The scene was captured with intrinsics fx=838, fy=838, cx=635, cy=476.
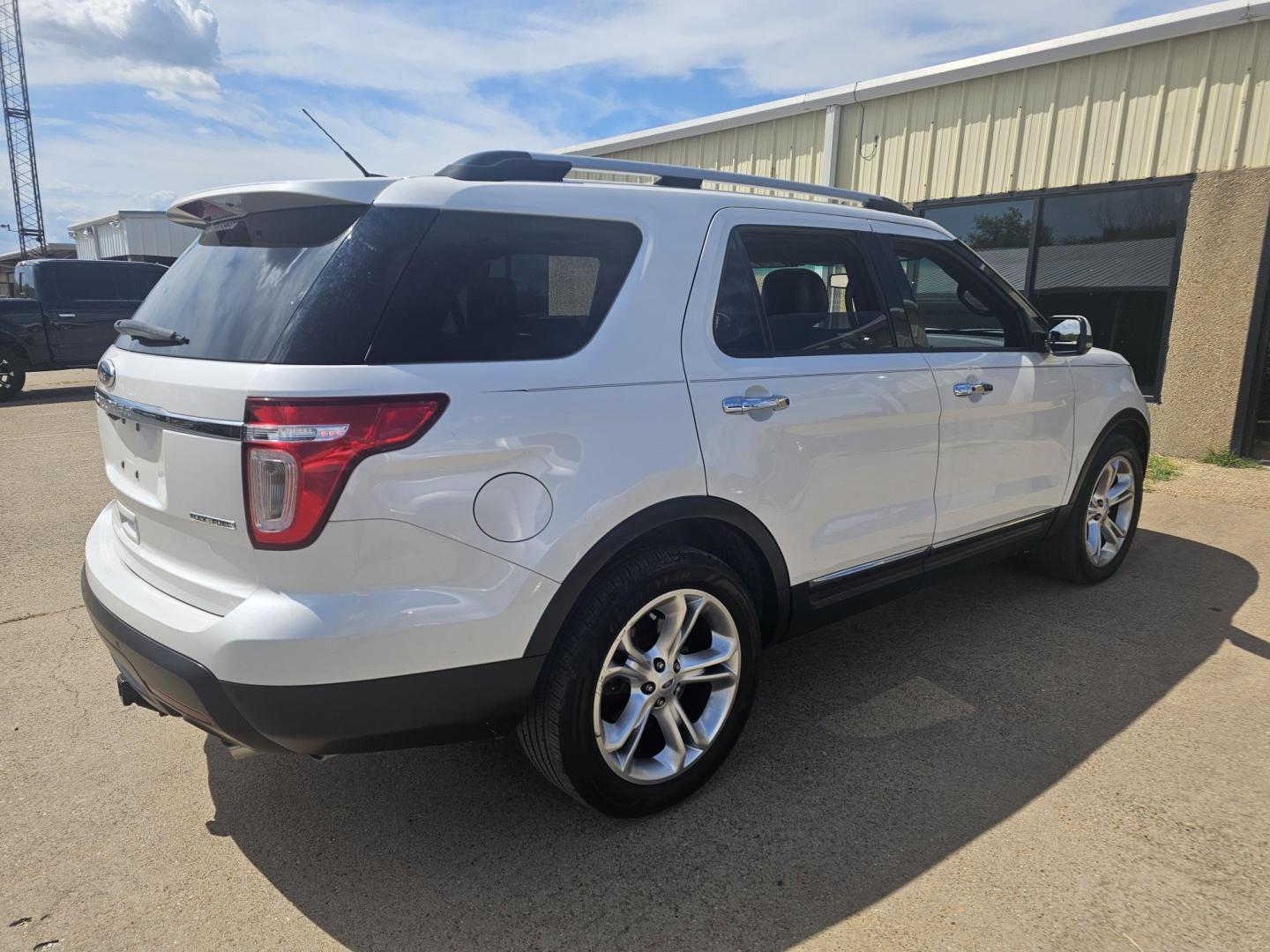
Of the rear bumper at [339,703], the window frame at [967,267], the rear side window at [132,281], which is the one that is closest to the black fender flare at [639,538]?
the rear bumper at [339,703]

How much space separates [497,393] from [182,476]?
803 millimetres

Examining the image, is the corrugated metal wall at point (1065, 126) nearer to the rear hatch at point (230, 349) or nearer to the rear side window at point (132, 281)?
the rear hatch at point (230, 349)

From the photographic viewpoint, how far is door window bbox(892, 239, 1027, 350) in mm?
3393

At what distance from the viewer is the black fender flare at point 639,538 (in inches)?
85.5

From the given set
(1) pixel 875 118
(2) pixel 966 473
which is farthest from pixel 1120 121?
(2) pixel 966 473

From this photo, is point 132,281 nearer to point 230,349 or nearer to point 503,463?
point 230,349

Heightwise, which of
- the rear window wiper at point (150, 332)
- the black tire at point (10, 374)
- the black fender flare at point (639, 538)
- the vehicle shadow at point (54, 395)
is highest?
the rear window wiper at point (150, 332)

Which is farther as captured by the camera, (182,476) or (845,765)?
(845,765)

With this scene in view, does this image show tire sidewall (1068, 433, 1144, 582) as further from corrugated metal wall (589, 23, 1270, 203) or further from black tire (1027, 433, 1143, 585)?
corrugated metal wall (589, 23, 1270, 203)

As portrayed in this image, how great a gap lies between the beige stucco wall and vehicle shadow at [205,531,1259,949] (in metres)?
4.68

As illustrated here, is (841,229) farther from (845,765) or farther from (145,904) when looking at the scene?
(145,904)

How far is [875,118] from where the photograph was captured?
30.4ft

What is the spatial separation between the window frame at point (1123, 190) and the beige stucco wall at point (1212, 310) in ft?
0.14

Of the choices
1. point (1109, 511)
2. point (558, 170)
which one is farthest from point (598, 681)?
point (1109, 511)
